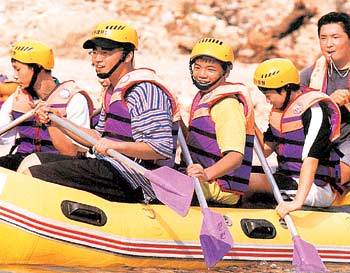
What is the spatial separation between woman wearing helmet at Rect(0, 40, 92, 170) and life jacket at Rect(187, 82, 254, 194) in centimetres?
77

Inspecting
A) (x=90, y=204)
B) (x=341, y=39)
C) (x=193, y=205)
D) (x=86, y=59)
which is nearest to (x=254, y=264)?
(x=193, y=205)

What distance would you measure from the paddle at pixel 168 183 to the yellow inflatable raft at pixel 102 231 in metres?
0.19

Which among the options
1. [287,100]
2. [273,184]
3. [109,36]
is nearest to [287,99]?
[287,100]

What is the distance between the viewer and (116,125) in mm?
8070

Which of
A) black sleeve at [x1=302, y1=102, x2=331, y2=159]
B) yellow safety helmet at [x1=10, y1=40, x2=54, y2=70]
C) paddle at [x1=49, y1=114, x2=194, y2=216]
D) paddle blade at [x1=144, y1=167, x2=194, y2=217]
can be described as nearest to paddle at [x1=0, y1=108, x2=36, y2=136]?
yellow safety helmet at [x1=10, y1=40, x2=54, y2=70]

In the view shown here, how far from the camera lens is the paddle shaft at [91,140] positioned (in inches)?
311

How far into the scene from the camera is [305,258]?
27.3ft

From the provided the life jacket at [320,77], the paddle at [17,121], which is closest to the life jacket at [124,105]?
the paddle at [17,121]

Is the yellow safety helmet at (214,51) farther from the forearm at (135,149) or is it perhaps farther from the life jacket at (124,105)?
the forearm at (135,149)

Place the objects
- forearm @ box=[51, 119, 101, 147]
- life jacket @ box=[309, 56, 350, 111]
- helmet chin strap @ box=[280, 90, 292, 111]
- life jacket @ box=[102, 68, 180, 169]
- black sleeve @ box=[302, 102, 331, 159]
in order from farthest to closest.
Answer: life jacket @ box=[309, 56, 350, 111] → helmet chin strap @ box=[280, 90, 292, 111] → black sleeve @ box=[302, 102, 331, 159] → forearm @ box=[51, 119, 101, 147] → life jacket @ box=[102, 68, 180, 169]

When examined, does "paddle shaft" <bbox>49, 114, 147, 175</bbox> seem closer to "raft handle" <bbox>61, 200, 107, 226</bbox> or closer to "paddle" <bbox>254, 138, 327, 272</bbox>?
"raft handle" <bbox>61, 200, 107, 226</bbox>

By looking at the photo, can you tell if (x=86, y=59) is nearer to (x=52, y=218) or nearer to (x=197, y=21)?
(x=197, y=21)

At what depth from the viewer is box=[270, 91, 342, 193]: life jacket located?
884 centimetres

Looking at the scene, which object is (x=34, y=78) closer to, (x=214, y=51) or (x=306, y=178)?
(x=214, y=51)
